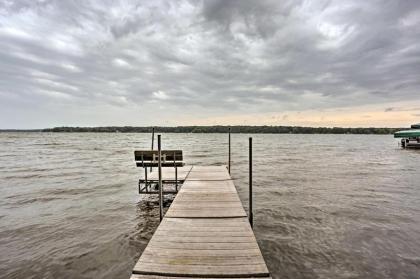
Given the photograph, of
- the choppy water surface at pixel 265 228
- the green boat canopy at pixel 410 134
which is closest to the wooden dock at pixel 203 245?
the choppy water surface at pixel 265 228

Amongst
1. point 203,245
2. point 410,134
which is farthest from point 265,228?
point 410,134

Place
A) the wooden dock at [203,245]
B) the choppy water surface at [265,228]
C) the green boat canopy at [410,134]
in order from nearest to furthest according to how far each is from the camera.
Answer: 1. the wooden dock at [203,245]
2. the choppy water surface at [265,228]
3. the green boat canopy at [410,134]

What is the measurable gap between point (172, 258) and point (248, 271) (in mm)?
1363

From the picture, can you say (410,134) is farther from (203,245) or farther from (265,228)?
(203,245)

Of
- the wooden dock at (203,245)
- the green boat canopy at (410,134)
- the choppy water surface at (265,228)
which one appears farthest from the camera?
the green boat canopy at (410,134)

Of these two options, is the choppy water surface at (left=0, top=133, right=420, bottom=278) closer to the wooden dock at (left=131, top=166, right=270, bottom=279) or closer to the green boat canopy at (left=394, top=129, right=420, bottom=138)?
the wooden dock at (left=131, top=166, right=270, bottom=279)

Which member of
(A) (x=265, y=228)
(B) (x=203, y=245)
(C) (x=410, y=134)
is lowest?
(A) (x=265, y=228)

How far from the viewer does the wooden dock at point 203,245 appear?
13.8 ft

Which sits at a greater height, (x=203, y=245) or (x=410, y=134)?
(x=410, y=134)

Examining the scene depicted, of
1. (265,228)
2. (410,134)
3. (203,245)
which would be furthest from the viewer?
(410,134)

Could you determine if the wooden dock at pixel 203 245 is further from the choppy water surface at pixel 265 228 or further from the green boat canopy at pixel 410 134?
the green boat canopy at pixel 410 134

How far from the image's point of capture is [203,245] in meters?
5.17

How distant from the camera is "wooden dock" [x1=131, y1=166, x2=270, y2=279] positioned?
13.8ft

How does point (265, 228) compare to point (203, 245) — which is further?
point (265, 228)
